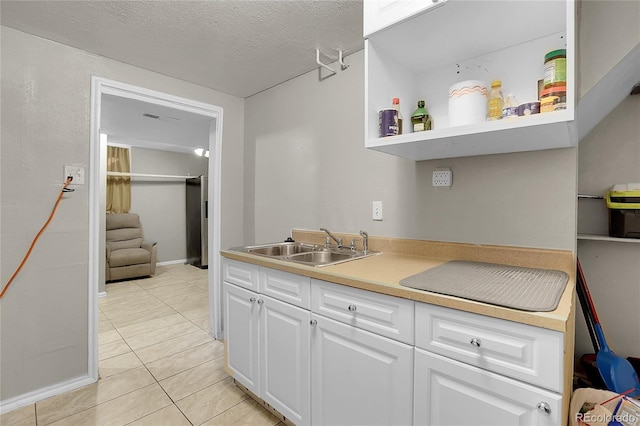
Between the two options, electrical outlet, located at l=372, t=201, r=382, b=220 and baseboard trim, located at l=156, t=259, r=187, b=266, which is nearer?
electrical outlet, located at l=372, t=201, r=382, b=220

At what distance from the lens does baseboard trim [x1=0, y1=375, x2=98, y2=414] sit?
1.72 meters

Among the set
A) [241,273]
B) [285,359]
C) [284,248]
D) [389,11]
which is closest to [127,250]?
[284,248]

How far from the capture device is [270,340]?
5.16 feet

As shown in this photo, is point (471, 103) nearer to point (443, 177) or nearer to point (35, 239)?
point (443, 177)

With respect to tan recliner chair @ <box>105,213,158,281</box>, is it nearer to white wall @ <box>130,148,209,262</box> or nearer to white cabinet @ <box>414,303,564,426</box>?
white wall @ <box>130,148,209,262</box>

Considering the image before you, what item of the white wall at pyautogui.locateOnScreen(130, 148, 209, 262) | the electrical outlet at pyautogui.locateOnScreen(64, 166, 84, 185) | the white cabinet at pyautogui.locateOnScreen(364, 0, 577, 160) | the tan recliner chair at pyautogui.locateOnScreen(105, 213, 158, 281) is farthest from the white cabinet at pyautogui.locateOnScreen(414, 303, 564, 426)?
the white wall at pyautogui.locateOnScreen(130, 148, 209, 262)

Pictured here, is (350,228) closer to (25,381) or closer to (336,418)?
(336,418)

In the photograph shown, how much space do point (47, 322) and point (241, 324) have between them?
124cm

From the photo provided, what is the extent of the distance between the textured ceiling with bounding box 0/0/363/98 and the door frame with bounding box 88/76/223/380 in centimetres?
22

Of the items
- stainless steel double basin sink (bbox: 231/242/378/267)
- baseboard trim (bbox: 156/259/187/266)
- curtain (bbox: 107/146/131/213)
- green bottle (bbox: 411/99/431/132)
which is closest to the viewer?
green bottle (bbox: 411/99/431/132)

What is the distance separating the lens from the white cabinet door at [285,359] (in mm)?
1401

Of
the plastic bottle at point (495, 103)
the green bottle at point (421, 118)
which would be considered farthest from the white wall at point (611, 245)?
the green bottle at point (421, 118)

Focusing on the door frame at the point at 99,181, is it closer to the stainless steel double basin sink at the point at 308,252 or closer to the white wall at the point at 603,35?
the stainless steel double basin sink at the point at 308,252

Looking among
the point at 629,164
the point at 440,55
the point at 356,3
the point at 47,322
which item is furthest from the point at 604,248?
the point at 47,322
